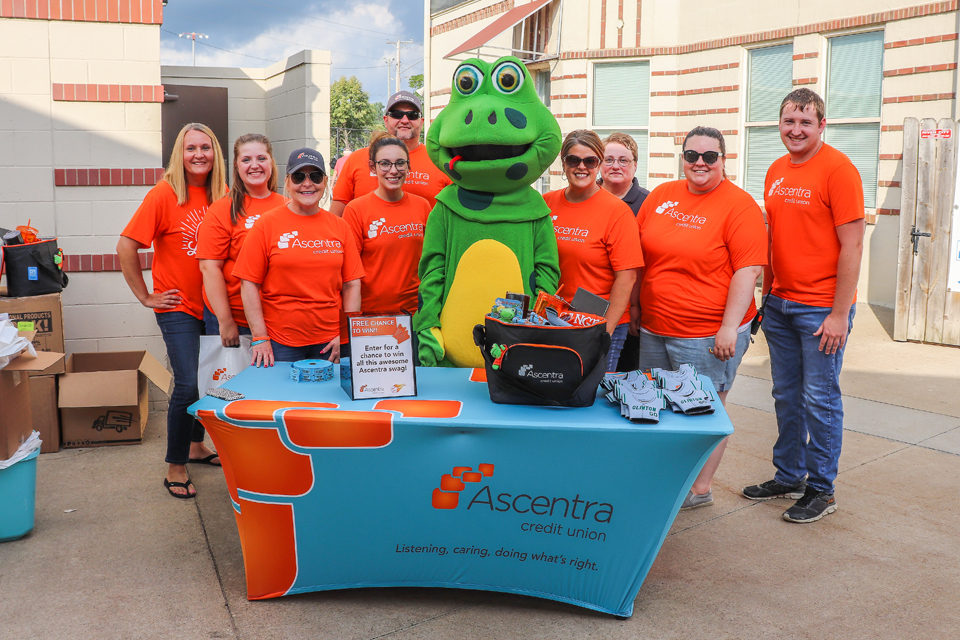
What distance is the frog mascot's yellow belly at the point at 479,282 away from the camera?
312 centimetres

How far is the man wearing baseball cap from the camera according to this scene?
13.5 feet

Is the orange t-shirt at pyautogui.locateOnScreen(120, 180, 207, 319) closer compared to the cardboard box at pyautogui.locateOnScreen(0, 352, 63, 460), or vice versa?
the cardboard box at pyautogui.locateOnScreen(0, 352, 63, 460)

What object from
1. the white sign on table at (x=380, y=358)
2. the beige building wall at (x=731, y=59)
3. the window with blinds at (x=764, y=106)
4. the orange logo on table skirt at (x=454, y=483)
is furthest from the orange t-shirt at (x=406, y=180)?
the window with blinds at (x=764, y=106)

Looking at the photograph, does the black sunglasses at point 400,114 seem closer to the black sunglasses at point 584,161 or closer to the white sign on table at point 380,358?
the black sunglasses at point 584,161

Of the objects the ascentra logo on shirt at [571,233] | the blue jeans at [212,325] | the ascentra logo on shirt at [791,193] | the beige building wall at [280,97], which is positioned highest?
the beige building wall at [280,97]

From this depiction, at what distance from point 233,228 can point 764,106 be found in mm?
8784

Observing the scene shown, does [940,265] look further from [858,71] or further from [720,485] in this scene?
[720,485]

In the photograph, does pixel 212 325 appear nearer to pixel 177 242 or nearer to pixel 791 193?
pixel 177 242

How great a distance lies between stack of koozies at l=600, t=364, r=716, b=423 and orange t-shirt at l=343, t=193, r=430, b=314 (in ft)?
4.22

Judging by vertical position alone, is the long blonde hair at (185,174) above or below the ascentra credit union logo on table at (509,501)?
above

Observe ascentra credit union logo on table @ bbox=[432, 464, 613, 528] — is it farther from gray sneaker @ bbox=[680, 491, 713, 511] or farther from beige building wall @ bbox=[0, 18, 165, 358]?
beige building wall @ bbox=[0, 18, 165, 358]

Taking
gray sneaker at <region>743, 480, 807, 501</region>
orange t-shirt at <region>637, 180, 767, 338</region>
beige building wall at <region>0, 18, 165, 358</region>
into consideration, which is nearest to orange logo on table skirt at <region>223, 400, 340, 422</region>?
orange t-shirt at <region>637, 180, 767, 338</region>

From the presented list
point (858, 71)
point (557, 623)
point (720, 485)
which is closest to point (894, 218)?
point (858, 71)

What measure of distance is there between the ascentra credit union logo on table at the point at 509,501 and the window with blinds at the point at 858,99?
314 inches
